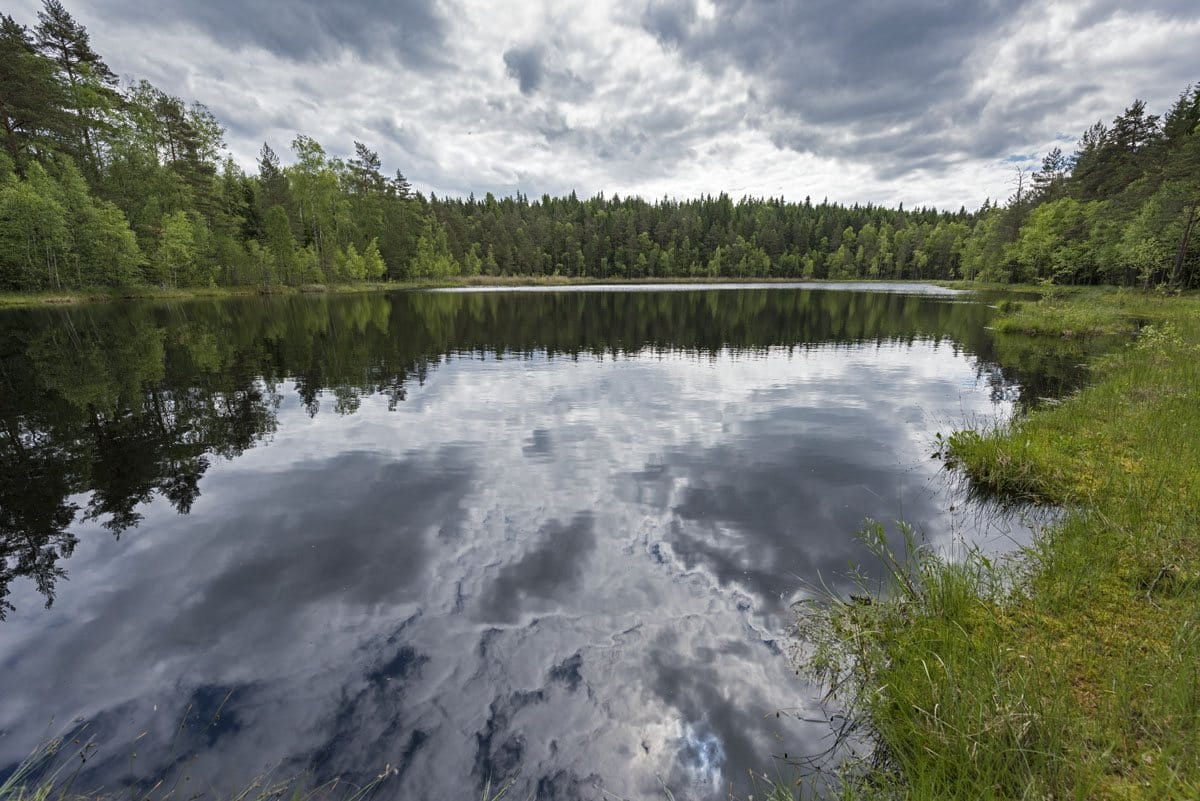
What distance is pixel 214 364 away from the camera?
78.8ft

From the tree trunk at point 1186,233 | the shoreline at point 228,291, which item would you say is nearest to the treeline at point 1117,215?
the tree trunk at point 1186,233

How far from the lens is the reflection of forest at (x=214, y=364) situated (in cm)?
1095

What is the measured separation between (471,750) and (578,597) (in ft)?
8.79

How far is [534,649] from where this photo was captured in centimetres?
637

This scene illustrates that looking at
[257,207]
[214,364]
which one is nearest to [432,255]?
[257,207]

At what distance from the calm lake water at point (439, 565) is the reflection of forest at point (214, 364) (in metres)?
0.16

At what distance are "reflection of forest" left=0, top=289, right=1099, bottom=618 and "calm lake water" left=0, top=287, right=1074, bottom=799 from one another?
156mm

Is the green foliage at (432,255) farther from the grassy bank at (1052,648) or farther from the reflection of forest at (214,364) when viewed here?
the grassy bank at (1052,648)

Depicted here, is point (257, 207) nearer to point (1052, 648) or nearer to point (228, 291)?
point (228, 291)

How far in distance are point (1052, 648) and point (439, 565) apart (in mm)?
8208

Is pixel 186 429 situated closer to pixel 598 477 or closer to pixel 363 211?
pixel 598 477

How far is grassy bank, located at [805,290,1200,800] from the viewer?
3.56 meters

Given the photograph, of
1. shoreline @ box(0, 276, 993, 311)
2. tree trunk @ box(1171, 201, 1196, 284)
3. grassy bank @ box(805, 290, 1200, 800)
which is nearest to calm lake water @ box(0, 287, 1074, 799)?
grassy bank @ box(805, 290, 1200, 800)

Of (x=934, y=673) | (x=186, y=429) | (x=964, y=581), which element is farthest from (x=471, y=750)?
(x=186, y=429)
